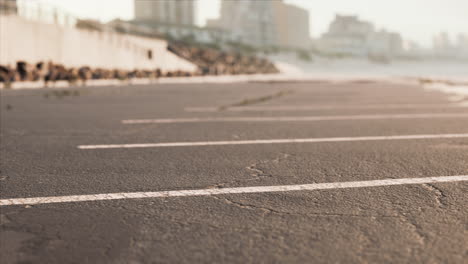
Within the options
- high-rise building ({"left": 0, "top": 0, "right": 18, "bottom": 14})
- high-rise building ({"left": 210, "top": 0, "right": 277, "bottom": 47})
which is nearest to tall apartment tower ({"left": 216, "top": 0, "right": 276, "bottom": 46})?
high-rise building ({"left": 210, "top": 0, "right": 277, "bottom": 47})

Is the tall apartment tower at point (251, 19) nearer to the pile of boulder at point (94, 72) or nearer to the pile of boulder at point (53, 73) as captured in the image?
the pile of boulder at point (94, 72)

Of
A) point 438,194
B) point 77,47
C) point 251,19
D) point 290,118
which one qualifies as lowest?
point 438,194

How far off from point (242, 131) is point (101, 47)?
24.8 m

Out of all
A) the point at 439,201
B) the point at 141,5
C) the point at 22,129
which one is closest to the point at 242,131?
the point at 22,129

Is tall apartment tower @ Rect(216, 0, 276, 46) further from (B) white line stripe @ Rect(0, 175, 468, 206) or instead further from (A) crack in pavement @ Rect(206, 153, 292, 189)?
(B) white line stripe @ Rect(0, 175, 468, 206)

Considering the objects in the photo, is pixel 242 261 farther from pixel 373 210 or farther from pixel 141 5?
pixel 141 5

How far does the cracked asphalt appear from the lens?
2430 mm

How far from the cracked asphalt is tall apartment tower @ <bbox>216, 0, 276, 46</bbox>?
16148cm

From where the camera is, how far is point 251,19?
168 metres

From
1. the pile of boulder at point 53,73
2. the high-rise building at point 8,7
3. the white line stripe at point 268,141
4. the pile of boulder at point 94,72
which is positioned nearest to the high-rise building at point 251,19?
the pile of boulder at point 94,72

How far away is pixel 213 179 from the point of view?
3957 millimetres

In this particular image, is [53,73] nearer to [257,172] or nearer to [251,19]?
[257,172]

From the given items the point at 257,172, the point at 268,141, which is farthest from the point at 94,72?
the point at 257,172

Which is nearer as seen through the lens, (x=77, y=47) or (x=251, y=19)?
(x=77, y=47)
